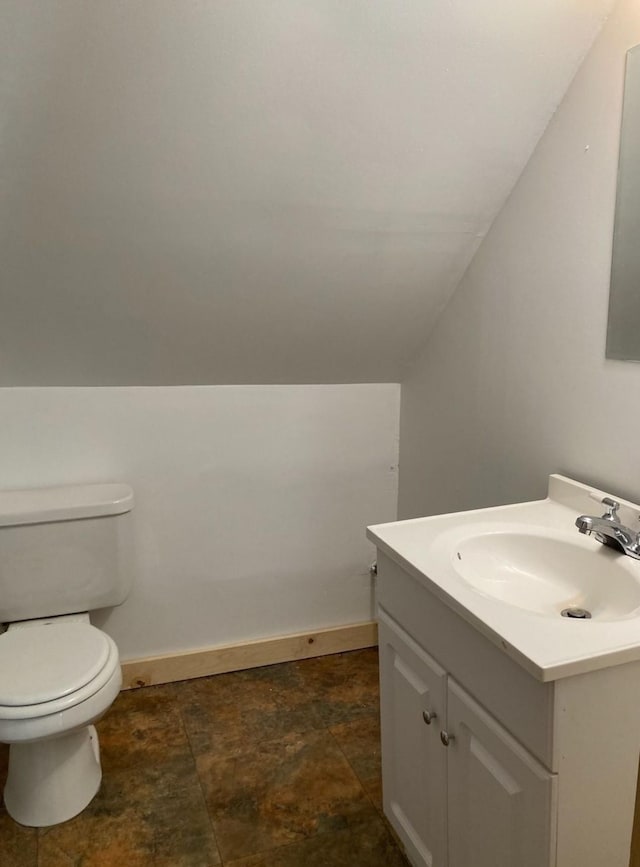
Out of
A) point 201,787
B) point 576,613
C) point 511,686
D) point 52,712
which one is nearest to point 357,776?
point 201,787

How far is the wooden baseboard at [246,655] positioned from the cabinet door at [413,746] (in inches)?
38.8

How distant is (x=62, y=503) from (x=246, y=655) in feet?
3.09

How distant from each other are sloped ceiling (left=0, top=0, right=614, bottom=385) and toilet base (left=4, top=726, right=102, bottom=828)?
1.07m

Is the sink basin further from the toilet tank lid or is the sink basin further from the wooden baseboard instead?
the wooden baseboard

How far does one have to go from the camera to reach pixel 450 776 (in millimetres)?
1314

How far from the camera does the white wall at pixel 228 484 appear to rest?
2.23 m

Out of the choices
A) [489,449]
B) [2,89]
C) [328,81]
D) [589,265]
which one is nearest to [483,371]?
[489,449]

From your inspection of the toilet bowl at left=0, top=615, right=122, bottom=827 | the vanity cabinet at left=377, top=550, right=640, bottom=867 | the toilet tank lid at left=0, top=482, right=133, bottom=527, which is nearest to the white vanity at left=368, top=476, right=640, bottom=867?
the vanity cabinet at left=377, top=550, right=640, bottom=867

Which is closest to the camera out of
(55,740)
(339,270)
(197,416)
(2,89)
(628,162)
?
(2,89)

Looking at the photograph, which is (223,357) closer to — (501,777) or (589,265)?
(589,265)

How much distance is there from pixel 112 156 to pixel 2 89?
250mm

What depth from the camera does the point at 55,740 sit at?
181cm

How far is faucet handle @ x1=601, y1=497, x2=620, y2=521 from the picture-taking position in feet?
4.66

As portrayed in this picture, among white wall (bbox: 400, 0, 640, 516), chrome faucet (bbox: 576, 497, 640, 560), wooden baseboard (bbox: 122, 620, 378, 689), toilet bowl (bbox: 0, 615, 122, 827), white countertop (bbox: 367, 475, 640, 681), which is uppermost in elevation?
white wall (bbox: 400, 0, 640, 516)
